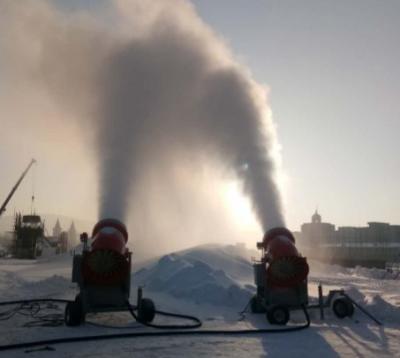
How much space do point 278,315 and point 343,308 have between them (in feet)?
9.32

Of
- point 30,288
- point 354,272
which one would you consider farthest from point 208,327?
point 354,272

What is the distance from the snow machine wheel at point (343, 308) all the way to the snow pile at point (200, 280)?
Result: 173 inches

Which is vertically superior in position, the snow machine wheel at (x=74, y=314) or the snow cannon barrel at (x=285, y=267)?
the snow cannon barrel at (x=285, y=267)

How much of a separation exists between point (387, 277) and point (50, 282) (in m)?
35.0

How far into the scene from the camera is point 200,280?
2447 cm

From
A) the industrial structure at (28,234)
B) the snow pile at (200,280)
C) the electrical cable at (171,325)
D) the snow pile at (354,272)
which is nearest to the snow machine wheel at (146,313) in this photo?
the electrical cable at (171,325)

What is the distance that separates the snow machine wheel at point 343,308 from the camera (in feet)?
57.7

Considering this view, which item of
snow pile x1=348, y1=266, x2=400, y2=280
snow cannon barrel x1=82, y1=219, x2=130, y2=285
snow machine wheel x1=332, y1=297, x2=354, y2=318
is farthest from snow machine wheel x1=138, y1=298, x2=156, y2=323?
snow pile x1=348, y1=266, x2=400, y2=280

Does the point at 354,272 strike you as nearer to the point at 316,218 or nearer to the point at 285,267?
the point at 285,267

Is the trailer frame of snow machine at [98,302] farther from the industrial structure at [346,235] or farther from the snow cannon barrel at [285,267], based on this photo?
the industrial structure at [346,235]

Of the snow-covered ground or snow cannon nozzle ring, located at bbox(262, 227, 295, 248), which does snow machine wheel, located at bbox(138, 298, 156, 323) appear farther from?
snow cannon nozzle ring, located at bbox(262, 227, 295, 248)

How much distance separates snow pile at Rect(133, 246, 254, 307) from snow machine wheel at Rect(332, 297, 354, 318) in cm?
439

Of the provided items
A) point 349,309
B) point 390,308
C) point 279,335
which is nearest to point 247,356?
point 279,335

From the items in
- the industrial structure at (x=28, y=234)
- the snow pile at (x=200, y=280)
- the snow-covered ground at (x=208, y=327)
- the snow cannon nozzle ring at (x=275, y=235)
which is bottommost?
the snow-covered ground at (x=208, y=327)
